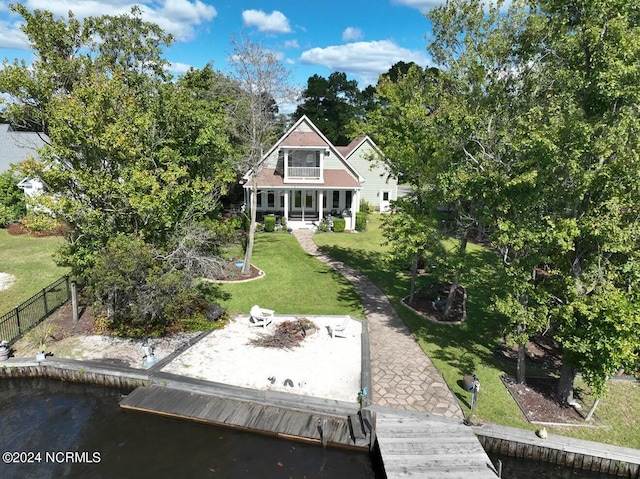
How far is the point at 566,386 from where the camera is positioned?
37.4ft

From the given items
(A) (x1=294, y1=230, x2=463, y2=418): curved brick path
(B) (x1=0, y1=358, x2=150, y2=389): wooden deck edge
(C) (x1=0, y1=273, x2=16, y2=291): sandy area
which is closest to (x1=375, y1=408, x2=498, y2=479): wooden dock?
(A) (x1=294, y1=230, x2=463, y2=418): curved brick path

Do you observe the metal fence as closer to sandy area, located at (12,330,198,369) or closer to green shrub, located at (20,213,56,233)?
sandy area, located at (12,330,198,369)

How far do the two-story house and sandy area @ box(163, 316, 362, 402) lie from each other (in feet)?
59.8

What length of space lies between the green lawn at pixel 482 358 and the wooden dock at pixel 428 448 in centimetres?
107

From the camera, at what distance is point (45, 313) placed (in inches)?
655

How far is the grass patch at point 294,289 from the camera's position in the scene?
18.1m

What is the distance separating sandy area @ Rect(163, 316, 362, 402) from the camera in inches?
475

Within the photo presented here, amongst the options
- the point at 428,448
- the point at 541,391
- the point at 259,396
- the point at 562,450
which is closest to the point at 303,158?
the point at 259,396

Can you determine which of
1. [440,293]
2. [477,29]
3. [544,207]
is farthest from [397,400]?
[477,29]

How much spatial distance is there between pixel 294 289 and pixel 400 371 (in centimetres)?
834

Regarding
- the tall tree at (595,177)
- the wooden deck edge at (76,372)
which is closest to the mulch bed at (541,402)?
the tall tree at (595,177)

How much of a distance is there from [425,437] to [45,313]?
1562 centimetres

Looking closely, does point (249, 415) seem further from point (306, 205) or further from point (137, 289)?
point (306, 205)

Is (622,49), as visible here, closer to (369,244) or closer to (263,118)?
(263,118)
